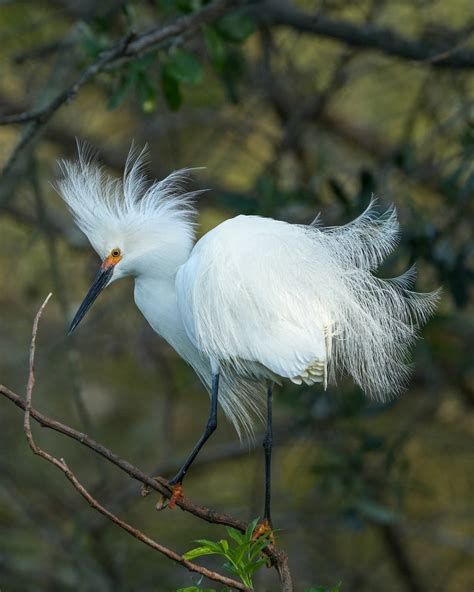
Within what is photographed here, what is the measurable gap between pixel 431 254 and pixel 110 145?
251 cm

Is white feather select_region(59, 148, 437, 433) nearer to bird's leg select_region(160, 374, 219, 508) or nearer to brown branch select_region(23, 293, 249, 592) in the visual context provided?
bird's leg select_region(160, 374, 219, 508)

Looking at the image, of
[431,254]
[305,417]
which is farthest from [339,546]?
[431,254]

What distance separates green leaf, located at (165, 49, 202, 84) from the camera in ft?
11.1

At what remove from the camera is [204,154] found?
5.57 m

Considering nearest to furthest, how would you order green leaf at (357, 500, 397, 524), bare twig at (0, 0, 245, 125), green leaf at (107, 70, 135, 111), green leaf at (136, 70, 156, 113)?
bare twig at (0, 0, 245, 125), green leaf at (107, 70, 135, 111), green leaf at (136, 70, 156, 113), green leaf at (357, 500, 397, 524)

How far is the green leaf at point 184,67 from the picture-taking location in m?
3.38

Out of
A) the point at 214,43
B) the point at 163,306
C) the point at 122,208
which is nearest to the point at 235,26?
the point at 214,43

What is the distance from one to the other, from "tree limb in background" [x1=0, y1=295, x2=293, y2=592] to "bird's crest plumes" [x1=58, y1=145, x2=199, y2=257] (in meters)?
0.85

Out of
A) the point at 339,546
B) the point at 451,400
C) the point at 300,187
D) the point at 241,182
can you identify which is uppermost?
the point at 300,187

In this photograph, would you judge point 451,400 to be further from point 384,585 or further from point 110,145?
point 110,145

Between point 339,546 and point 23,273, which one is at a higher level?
point 23,273


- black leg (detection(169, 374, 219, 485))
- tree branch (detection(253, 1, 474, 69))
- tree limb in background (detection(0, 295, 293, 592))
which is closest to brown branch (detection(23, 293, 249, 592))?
tree limb in background (detection(0, 295, 293, 592))

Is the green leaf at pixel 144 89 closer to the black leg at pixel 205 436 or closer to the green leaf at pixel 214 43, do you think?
the green leaf at pixel 214 43

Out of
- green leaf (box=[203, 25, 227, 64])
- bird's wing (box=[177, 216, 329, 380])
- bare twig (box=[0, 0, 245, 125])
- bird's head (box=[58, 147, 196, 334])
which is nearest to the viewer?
bird's wing (box=[177, 216, 329, 380])
